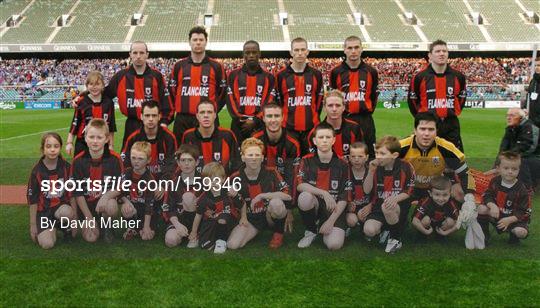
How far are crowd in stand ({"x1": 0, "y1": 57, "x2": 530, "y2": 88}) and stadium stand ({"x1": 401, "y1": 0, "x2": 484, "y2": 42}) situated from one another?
7.59 ft

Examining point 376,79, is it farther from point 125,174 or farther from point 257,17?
point 257,17

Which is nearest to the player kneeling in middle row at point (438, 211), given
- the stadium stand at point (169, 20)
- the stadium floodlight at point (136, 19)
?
the stadium stand at point (169, 20)

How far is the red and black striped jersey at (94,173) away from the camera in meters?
4.04

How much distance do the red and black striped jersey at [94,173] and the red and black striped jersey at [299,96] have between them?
6.60ft


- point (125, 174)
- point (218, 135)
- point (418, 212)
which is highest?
point (218, 135)

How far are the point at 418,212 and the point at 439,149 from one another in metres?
0.64

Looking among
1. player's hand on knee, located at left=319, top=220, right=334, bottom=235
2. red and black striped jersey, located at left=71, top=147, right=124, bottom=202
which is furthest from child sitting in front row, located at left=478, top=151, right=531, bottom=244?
red and black striped jersey, located at left=71, top=147, right=124, bottom=202

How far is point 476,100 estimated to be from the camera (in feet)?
81.4

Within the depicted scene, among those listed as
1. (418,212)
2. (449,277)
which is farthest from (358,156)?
(449,277)

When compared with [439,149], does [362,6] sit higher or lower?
higher

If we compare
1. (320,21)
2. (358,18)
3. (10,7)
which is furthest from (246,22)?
(10,7)

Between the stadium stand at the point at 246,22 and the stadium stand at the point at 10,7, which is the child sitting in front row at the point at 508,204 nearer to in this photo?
the stadium stand at the point at 246,22

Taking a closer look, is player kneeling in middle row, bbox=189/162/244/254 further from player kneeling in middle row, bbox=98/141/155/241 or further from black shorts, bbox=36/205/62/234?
black shorts, bbox=36/205/62/234
